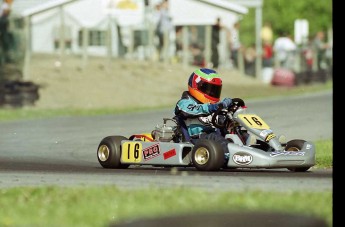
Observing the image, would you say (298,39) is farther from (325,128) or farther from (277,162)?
(277,162)

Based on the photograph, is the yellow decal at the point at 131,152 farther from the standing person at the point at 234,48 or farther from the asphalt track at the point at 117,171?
the standing person at the point at 234,48

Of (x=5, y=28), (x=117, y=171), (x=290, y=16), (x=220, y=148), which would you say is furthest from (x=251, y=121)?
(x=290, y=16)

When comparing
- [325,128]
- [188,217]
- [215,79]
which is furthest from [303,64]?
[188,217]

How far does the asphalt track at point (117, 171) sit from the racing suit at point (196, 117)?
0.38 m

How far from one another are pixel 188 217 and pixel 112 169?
7.50 m

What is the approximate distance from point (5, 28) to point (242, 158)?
62.7 feet

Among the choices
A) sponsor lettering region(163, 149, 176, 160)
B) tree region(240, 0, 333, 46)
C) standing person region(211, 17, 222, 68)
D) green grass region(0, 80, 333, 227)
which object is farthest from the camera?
tree region(240, 0, 333, 46)

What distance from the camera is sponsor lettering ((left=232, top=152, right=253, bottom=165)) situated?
10370 millimetres

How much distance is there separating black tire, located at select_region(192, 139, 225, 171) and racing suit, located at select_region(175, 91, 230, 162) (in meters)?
0.36

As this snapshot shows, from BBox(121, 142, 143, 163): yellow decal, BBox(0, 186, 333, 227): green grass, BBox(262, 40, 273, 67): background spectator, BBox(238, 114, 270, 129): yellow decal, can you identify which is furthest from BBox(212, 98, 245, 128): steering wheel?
BBox(262, 40, 273, 67): background spectator

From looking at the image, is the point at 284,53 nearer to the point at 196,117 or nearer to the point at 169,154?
the point at 196,117

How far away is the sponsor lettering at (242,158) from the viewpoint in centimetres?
1037

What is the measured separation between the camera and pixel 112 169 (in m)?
11.1

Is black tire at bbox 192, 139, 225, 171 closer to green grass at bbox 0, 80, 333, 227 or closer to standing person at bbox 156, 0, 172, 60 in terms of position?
green grass at bbox 0, 80, 333, 227
